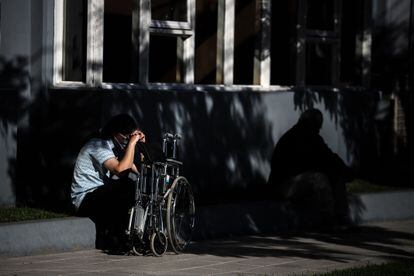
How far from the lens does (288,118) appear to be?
52.8ft

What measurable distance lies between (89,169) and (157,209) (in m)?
0.89

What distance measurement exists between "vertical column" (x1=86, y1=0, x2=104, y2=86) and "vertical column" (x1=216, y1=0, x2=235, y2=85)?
2.11 m

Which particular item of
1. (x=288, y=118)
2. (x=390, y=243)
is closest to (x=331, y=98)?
(x=288, y=118)

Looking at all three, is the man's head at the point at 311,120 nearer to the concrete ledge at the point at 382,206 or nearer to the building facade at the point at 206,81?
the concrete ledge at the point at 382,206

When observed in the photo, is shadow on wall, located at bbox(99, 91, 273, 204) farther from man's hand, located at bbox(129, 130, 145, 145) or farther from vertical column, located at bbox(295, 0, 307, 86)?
man's hand, located at bbox(129, 130, 145, 145)

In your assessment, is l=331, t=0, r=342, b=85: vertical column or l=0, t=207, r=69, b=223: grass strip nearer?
l=0, t=207, r=69, b=223: grass strip

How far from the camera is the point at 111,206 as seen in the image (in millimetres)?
11625

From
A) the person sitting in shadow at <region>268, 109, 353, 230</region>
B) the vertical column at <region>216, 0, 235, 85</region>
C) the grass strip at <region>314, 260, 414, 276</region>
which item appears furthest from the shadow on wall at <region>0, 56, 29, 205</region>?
the grass strip at <region>314, 260, 414, 276</region>

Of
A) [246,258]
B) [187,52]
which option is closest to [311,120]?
[187,52]

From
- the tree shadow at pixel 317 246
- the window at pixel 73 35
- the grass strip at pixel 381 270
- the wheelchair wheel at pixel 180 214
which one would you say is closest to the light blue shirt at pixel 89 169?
the wheelchair wheel at pixel 180 214

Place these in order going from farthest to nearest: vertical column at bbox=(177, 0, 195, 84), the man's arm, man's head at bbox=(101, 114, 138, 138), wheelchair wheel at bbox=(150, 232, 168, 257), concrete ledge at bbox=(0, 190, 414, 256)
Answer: vertical column at bbox=(177, 0, 195, 84) < man's head at bbox=(101, 114, 138, 138) < the man's arm < wheelchair wheel at bbox=(150, 232, 168, 257) < concrete ledge at bbox=(0, 190, 414, 256)

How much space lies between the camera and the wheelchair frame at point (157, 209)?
11180mm

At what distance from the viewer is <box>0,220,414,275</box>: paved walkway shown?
10539 mm

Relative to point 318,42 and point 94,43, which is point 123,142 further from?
point 318,42
